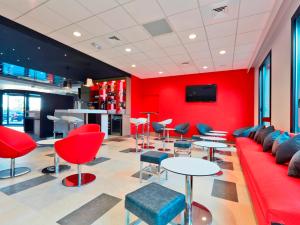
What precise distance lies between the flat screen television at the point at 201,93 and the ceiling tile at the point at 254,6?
4.13 metres

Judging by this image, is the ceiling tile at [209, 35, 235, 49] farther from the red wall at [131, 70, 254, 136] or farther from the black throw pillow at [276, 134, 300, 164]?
the black throw pillow at [276, 134, 300, 164]

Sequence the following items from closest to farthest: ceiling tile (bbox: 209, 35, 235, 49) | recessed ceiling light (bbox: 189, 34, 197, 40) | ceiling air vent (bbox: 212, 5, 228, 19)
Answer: ceiling air vent (bbox: 212, 5, 228, 19) < recessed ceiling light (bbox: 189, 34, 197, 40) < ceiling tile (bbox: 209, 35, 235, 49)

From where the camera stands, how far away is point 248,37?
4023 millimetres

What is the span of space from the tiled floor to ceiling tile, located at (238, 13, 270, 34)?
10.3ft

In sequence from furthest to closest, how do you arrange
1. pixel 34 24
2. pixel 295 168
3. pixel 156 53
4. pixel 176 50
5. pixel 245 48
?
pixel 156 53 < pixel 176 50 < pixel 245 48 < pixel 34 24 < pixel 295 168

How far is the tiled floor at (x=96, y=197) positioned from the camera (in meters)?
1.76

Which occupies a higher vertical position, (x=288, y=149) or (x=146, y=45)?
(x=146, y=45)

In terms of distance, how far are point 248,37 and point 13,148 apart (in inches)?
218

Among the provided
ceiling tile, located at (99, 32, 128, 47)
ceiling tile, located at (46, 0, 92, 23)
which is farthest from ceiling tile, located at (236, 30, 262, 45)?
ceiling tile, located at (46, 0, 92, 23)

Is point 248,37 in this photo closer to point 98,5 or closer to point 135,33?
point 135,33

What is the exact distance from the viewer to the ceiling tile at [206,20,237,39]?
11.3 ft

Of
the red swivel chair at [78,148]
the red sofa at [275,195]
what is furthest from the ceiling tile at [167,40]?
the red sofa at [275,195]

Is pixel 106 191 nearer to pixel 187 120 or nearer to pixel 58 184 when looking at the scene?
pixel 58 184

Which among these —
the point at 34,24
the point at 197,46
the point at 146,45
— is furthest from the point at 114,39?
the point at 197,46
